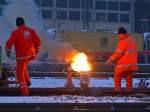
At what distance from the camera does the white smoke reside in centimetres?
3434

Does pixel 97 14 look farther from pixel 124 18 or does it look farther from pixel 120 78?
pixel 120 78

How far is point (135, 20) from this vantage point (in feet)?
346

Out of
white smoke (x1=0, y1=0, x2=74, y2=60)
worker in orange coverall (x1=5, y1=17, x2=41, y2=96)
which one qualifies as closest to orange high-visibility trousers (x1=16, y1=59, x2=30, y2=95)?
worker in orange coverall (x1=5, y1=17, x2=41, y2=96)

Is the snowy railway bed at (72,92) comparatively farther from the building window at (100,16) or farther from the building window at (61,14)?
the building window at (100,16)

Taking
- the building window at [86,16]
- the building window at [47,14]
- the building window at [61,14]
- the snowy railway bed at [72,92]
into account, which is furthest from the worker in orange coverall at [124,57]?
the building window at [61,14]

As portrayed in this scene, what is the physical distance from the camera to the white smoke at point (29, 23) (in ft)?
113

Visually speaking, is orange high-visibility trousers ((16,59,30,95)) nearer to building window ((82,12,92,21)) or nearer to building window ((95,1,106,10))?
building window ((82,12,92,21))

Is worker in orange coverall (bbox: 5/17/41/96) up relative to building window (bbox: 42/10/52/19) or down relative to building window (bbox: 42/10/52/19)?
down

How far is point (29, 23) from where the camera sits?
125ft

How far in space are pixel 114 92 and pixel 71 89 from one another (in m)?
1.02

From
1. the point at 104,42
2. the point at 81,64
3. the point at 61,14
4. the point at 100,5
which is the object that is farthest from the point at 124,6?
the point at 81,64
